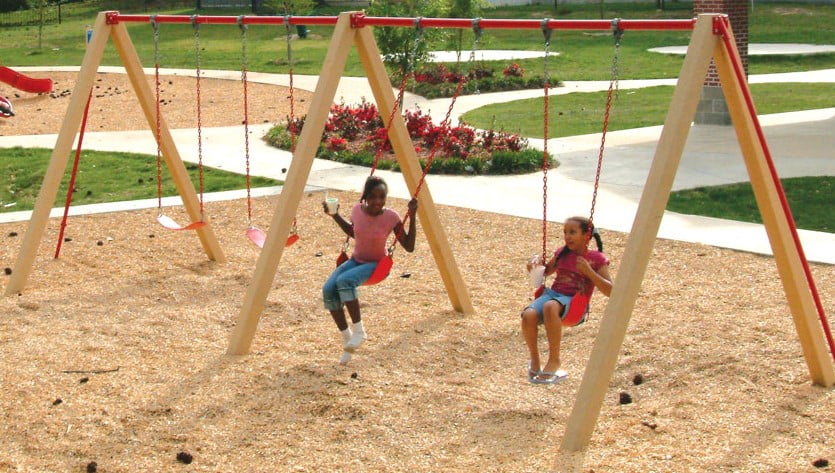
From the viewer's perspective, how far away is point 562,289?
5809mm

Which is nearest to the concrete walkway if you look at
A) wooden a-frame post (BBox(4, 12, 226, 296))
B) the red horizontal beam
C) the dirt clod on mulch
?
wooden a-frame post (BBox(4, 12, 226, 296))

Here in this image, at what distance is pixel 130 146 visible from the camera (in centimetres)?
1453

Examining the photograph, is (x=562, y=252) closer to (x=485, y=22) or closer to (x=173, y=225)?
(x=485, y=22)

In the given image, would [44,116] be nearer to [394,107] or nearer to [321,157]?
[321,157]

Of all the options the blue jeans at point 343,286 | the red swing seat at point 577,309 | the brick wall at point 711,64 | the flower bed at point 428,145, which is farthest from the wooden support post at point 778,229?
the brick wall at point 711,64

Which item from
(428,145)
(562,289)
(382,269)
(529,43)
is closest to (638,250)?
(562,289)

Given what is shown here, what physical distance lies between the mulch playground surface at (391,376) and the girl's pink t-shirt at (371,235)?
1.98ft

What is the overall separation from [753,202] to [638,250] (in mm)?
5578

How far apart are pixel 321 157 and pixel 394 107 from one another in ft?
21.5

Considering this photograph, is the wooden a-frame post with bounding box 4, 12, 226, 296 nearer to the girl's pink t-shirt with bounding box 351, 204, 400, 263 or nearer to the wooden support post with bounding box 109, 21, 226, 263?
the wooden support post with bounding box 109, 21, 226, 263

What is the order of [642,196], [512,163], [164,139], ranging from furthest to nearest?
[512,163] → [164,139] → [642,196]

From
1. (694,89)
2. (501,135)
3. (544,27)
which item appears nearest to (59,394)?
(544,27)

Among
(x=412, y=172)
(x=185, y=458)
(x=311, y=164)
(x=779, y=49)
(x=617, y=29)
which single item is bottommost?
(x=185, y=458)

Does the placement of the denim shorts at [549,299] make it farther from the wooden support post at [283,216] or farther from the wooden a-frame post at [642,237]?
the wooden support post at [283,216]
